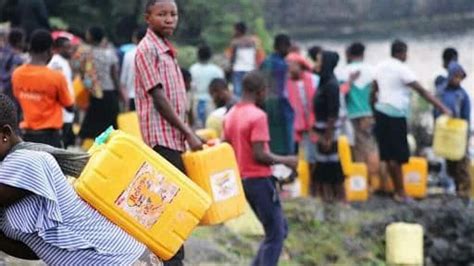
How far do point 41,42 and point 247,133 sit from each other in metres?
1.77

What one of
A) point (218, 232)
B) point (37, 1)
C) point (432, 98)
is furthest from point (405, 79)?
point (37, 1)

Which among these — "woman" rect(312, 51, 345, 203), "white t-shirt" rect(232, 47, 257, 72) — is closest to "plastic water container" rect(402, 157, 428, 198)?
"woman" rect(312, 51, 345, 203)

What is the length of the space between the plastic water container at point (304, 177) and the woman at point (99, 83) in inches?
78.2

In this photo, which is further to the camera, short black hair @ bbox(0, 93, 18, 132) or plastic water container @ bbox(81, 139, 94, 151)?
plastic water container @ bbox(81, 139, 94, 151)

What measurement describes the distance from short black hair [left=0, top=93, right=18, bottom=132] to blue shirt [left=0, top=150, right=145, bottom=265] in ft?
0.48

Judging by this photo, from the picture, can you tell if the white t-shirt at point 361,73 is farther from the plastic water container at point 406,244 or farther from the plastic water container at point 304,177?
the plastic water container at point 406,244

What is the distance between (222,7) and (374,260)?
7.41m

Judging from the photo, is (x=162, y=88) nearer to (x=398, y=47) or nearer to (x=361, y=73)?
(x=398, y=47)

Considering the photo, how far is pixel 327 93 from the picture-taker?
11047 millimetres

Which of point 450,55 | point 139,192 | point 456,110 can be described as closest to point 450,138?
point 456,110

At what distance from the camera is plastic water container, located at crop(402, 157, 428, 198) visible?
12.8 metres

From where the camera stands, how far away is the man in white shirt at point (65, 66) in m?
9.39

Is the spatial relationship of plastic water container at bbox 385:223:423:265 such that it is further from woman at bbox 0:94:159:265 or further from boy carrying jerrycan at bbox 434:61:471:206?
woman at bbox 0:94:159:265

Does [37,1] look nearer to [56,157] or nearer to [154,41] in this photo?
[154,41]
